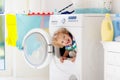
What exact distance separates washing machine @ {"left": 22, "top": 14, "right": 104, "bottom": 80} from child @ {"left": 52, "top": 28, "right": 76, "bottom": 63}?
44 millimetres

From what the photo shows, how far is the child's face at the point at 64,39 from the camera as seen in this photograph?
2.57 m

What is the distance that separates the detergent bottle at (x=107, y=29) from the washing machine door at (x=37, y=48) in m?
0.62

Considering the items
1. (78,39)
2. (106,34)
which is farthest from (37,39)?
(106,34)

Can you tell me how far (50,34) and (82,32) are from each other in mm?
447

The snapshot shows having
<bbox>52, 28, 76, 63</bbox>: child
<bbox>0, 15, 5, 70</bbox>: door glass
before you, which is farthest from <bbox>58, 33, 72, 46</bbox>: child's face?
<bbox>0, 15, 5, 70</bbox>: door glass

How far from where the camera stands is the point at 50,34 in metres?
2.74

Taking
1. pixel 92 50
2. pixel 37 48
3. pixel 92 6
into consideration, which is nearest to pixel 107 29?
pixel 92 50

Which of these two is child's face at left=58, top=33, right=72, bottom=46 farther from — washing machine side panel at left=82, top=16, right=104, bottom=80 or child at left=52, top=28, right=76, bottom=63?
washing machine side panel at left=82, top=16, right=104, bottom=80

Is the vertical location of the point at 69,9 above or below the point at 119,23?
above

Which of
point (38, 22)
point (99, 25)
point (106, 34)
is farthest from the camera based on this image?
point (38, 22)

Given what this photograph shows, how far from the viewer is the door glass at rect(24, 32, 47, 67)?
2779 millimetres

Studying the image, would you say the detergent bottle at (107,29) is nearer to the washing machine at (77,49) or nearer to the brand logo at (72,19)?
the washing machine at (77,49)

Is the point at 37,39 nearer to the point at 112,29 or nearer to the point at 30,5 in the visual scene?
the point at 30,5

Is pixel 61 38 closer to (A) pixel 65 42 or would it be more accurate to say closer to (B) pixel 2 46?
(A) pixel 65 42
